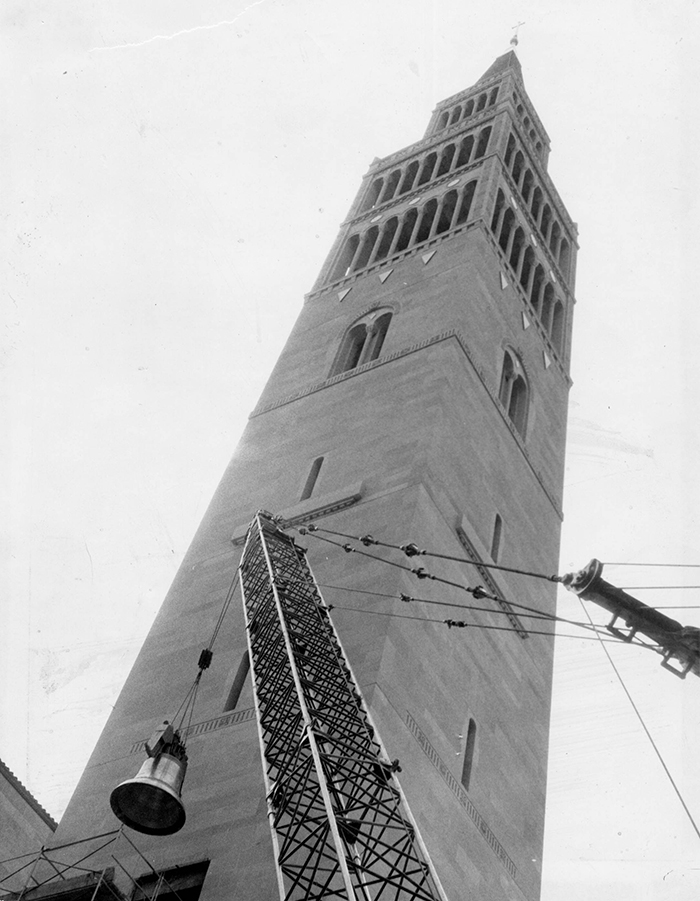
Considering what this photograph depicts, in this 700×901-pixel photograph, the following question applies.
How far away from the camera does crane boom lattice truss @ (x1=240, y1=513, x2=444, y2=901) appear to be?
16766mm

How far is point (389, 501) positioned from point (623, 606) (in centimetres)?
1118

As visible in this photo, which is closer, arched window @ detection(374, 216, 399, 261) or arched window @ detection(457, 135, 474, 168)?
arched window @ detection(374, 216, 399, 261)

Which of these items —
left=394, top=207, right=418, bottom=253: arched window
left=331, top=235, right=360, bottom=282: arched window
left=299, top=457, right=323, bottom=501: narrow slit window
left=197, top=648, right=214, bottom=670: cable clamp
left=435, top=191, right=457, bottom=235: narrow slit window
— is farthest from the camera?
left=331, top=235, right=360, bottom=282: arched window

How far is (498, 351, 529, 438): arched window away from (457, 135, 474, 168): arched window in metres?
11.0

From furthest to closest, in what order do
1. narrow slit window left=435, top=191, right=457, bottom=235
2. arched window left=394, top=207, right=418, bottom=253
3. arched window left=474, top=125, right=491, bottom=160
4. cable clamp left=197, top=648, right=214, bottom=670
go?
1. arched window left=474, top=125, right=491, bottom=160
2. arched window left=394, top=207, right=418, bottom=253
3. narrow slit window left=435, top=191, right=457, bottom=235
4. cable clamp left=197, top=648, right=214, bottom=670

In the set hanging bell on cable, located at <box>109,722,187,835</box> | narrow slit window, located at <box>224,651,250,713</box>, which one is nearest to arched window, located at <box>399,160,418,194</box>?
narrow slit window, located at <box>224,651,250,713</box>

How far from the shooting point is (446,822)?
2227 cm

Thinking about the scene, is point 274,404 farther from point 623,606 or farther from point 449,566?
point 623,606

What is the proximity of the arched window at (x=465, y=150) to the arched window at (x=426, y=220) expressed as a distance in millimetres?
3670

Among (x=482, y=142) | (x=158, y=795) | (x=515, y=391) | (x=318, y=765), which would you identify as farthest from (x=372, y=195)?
(x=318, y=765)

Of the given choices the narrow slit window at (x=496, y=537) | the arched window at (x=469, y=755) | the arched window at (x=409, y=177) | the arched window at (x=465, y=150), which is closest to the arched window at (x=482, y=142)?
the arched window at (x=465, y=150)

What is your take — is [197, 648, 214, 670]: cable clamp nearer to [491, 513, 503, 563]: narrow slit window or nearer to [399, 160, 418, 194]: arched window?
[491, 513, 503, 563]: narrow slit window

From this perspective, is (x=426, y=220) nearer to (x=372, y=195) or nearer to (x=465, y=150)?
(x=372, y=195)

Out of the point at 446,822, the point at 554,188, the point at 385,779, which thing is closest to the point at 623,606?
the point at 385,779
